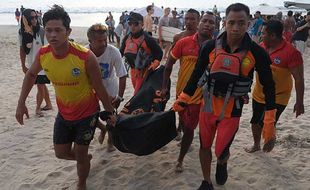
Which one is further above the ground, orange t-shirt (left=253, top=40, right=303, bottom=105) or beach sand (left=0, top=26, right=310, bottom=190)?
orange t-shirt (left=253, top=40, right=303, bottom=105)

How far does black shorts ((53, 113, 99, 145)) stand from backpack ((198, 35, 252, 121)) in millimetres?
1190

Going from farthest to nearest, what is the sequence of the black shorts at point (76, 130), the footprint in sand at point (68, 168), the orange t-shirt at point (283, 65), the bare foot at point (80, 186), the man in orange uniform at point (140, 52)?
the man in orange uniform at point (140, 52) → the footprint in sand at point (68, 168) → the orange t-shirt at point (283, 65) → the bare foot at point (80, 186) → the black shorts at point (76, 130)

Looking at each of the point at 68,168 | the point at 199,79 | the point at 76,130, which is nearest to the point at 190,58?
the point at 199,79

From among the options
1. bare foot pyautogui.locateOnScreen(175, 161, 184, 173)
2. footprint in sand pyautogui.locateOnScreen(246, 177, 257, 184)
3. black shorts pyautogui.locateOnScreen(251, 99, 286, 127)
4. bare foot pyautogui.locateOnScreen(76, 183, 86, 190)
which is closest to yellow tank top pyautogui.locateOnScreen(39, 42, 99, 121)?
bare foot pyautogui.locateOnScreen(76, 183, 86, 190)

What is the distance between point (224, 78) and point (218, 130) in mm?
544

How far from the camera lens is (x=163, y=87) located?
459 centimetres

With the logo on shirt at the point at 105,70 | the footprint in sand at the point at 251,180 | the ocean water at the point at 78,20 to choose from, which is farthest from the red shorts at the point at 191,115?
the ocean water at the point at 78,20

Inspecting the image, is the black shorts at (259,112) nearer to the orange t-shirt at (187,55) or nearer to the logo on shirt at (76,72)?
the orange t-shirt at (187,55)

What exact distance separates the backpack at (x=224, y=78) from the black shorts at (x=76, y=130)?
1190 millimetres

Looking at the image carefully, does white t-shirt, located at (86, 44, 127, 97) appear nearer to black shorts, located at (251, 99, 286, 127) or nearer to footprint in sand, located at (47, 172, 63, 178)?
footprint in sand, located at (47, 172, 63, 178)

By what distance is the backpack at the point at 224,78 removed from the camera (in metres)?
3.25

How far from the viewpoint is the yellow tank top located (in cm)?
344

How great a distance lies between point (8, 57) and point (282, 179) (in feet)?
41.7

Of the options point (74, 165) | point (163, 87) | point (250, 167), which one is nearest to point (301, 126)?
point (250, 167)
